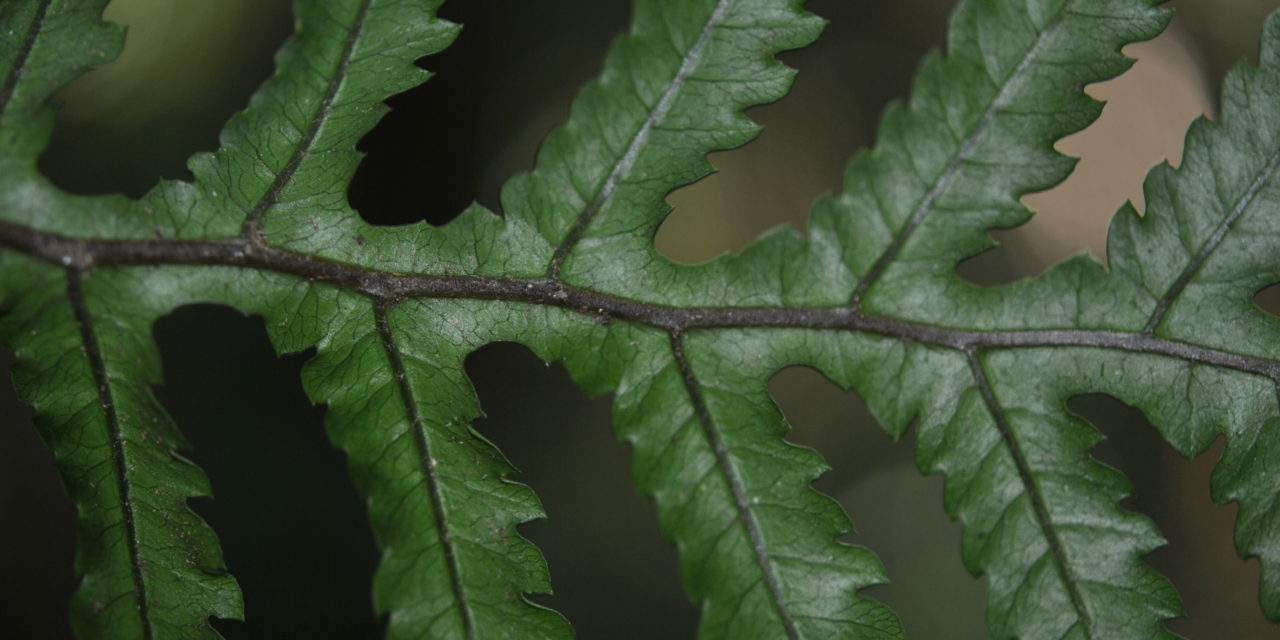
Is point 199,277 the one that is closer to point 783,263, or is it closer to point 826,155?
point 783,263

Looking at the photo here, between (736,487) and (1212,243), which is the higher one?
(1212,243)

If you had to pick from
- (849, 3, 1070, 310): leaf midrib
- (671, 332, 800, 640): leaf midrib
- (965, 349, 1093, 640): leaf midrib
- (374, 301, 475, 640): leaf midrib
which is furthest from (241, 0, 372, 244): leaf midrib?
(965, 349, 1093, 640): leaf midrib

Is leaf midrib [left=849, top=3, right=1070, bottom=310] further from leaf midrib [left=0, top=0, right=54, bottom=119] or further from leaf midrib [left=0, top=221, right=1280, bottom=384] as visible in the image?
leaf midrib [left=0, top=0, right=54, bottom=119]

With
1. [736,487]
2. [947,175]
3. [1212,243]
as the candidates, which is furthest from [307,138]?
[1212,243]

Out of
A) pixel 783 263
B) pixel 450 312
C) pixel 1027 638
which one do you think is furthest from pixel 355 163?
pixel 1027 638

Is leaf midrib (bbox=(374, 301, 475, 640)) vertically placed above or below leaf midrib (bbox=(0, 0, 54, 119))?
below

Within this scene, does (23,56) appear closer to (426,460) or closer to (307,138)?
(307,138)


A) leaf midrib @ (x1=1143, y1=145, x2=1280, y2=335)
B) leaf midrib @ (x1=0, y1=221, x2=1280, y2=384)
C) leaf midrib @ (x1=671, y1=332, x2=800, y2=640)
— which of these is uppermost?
leaf midrib @ (x1=1143, y1=145, x2=1280, y2=335)
